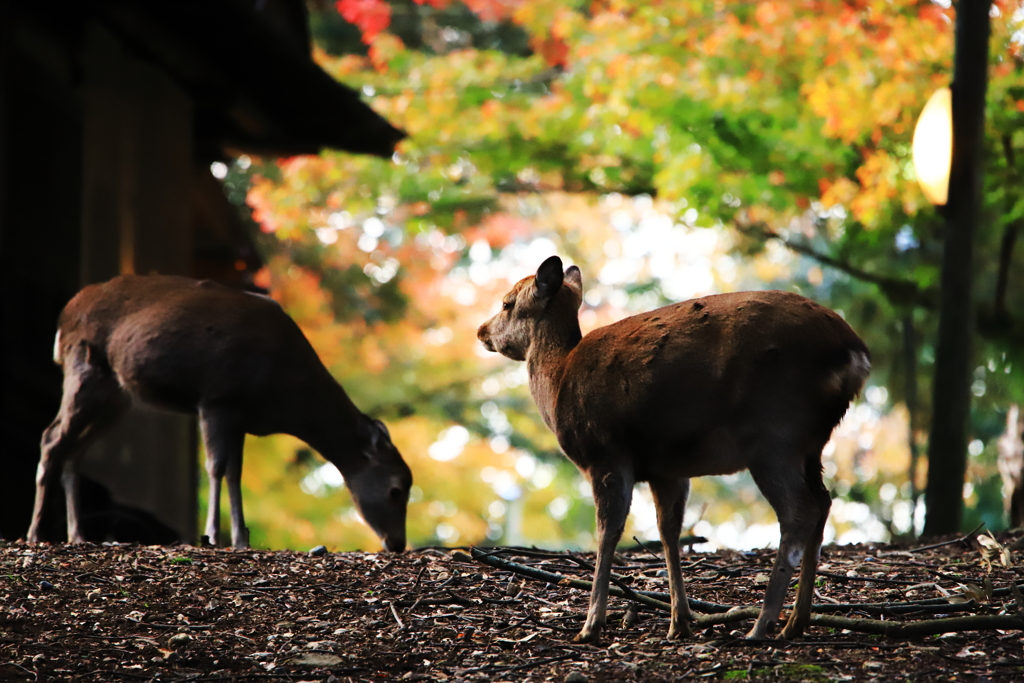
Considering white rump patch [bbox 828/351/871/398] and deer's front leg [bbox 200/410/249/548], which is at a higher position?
white rump patch [bbox 828/351/871/398]

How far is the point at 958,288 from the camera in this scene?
8.27 meters

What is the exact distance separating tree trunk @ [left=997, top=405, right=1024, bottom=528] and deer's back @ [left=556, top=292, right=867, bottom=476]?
6534 mm

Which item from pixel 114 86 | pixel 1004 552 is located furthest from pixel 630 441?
pixel 114 86

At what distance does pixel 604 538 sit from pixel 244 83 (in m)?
8.66

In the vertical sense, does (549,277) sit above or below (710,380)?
above

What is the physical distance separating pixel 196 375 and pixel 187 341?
0.79 ft

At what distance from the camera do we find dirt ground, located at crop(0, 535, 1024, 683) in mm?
4156

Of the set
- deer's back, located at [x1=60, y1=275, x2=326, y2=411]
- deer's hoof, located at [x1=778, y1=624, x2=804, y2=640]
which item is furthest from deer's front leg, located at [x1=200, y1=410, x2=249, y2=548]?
deer's hoof, located at [x1=778, y1=624, x2=804, y2=640]

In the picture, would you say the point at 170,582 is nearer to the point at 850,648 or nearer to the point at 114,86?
the point at 850,648

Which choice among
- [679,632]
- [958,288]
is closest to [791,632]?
[679,632]

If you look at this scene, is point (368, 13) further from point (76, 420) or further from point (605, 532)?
point (605, 532)

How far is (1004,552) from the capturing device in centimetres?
557

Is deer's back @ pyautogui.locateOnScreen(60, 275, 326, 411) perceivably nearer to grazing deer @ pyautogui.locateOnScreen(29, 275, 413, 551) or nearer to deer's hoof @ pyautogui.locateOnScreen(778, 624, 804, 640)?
grazing deer @ pyautogui.locateOnScreen(29, 275, 413, 551)

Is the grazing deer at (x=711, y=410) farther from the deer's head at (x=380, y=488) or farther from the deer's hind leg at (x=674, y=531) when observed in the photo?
the deer's head at (x=380, y=488)
